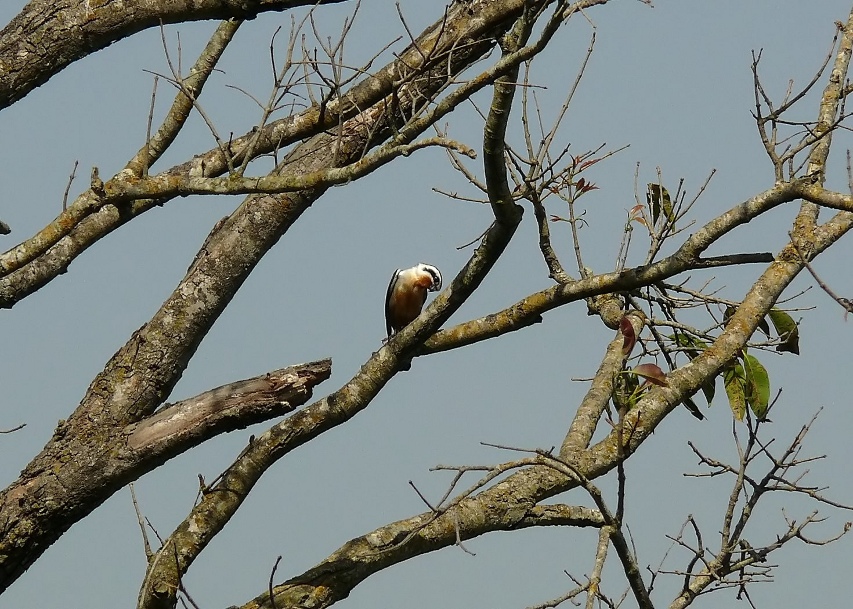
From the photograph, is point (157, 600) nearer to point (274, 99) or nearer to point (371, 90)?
point (274, 99)

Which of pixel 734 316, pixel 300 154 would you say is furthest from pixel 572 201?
pixel 300 154

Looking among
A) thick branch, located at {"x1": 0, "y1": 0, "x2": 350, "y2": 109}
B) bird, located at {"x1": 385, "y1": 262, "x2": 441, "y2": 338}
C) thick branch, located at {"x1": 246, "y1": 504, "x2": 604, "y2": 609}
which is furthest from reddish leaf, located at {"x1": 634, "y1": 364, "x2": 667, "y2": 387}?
bird, located at {"x1": 385, "y1": 262, "x2": 441, "y2": 338}

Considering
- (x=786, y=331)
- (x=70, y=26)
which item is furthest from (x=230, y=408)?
(x=786, y=331)

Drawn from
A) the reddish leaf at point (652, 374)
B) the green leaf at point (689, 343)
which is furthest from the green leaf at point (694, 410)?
the reddish leaf at point (652, 374)

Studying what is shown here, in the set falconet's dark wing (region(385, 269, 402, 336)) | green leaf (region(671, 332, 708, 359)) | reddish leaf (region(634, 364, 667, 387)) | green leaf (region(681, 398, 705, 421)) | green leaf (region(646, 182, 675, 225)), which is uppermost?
falconet's dark wing (region(385, 269, 402, 336))

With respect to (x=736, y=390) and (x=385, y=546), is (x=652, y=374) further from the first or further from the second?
(x=736, y=390)

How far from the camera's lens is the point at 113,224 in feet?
14.0

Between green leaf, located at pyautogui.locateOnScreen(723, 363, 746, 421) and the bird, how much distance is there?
172 inches

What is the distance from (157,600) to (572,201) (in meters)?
2.80

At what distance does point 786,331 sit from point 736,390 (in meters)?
0.43

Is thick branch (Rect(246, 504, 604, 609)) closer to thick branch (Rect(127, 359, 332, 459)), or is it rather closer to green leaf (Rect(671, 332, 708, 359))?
thick branch (Rect(127, 359, 332, 459))

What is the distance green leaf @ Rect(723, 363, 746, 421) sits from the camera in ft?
15.4

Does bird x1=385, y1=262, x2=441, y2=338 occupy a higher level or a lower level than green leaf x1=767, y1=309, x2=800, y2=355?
higher

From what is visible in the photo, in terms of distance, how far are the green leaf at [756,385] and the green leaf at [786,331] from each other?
21 cm
